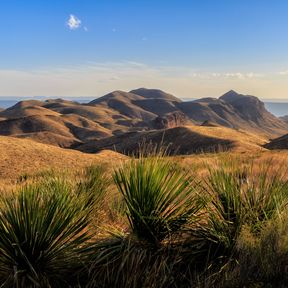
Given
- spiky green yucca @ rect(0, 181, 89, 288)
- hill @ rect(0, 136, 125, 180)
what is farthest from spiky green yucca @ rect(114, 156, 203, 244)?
hill @ rect(0, 136, 125, 180)

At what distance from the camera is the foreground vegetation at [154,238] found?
4594 mm

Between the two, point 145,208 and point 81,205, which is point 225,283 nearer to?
point 145,208

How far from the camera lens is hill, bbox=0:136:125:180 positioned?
1100 inches

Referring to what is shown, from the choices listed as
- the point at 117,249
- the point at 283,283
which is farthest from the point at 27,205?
the point at 283,283

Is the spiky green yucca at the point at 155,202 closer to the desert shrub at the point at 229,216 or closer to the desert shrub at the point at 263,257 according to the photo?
the desert shrub at the point at 229,216

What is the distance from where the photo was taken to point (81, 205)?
5.38m

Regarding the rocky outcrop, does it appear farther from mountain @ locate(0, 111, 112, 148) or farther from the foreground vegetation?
the foreground vegetation

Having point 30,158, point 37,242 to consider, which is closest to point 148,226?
point 37,242

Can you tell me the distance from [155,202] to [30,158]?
2872cm

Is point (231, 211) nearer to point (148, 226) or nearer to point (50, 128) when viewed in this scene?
point (148, 226)

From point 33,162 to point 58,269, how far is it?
27.4m

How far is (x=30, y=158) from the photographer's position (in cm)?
3231

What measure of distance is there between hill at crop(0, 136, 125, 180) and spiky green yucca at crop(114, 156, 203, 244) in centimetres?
2149

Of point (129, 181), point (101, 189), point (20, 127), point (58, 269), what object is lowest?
point (20, 127)
